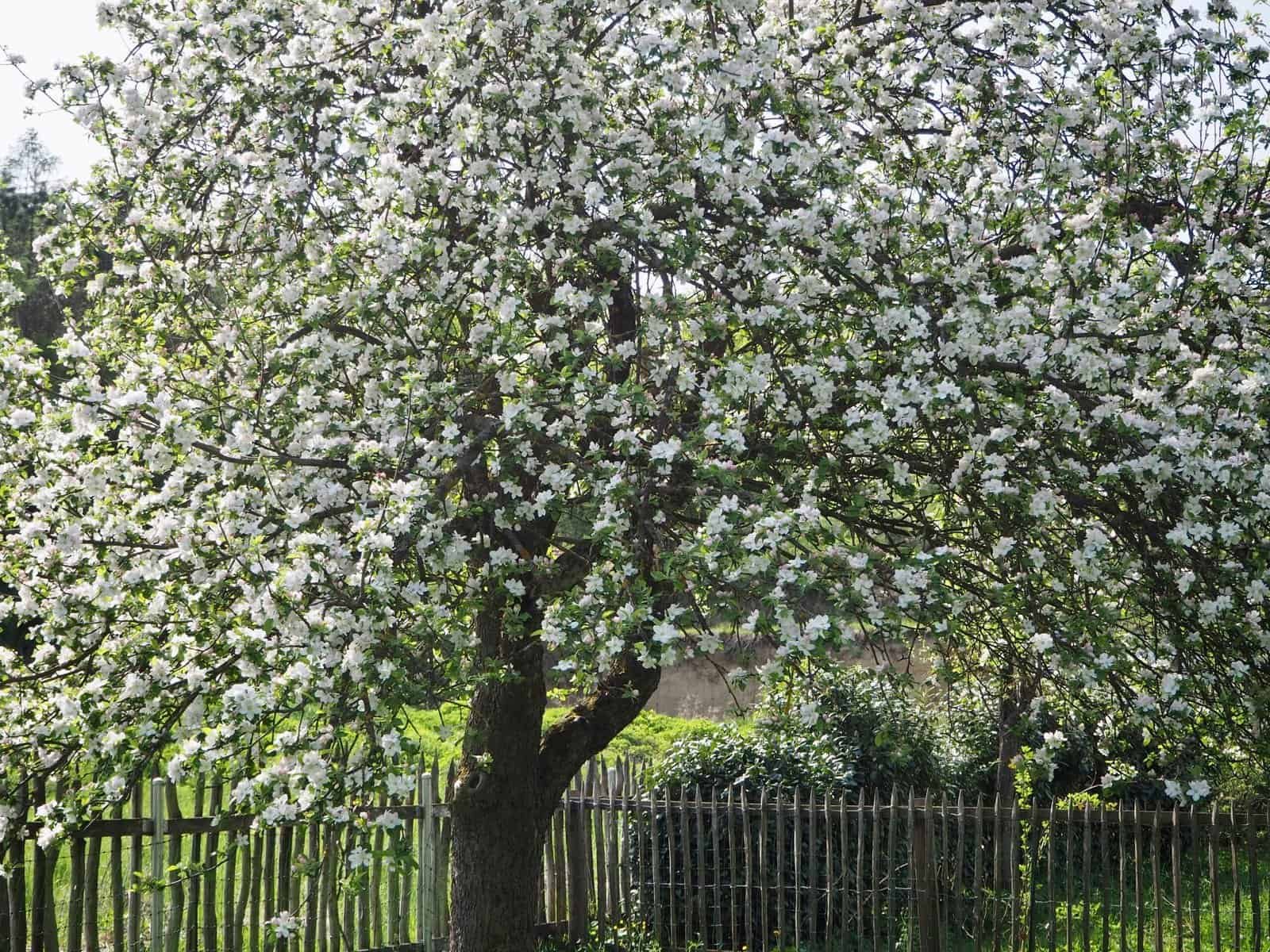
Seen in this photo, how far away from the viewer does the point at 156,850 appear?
6887mm

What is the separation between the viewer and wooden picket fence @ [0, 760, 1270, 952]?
694 cm

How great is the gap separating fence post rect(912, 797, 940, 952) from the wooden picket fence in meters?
0.01

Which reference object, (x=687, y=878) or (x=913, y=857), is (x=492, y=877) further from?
(x=913, y=857)

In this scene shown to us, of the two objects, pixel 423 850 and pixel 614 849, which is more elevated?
pixel 423 850

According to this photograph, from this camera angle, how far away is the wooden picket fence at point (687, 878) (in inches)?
273

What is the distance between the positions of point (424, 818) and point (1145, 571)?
196 inches

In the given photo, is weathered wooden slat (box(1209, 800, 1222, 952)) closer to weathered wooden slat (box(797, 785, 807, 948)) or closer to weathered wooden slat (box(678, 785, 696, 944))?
weathered wooden slat (box(797, 785, 807, 948))

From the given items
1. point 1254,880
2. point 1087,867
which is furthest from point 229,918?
point 1254,880

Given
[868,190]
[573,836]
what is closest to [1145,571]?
[868,190]

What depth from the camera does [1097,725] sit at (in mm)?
6332

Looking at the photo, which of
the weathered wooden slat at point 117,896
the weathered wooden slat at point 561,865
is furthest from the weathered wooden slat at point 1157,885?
the weathered wooden slat at point 117,896

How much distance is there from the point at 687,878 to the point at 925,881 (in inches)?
67.6

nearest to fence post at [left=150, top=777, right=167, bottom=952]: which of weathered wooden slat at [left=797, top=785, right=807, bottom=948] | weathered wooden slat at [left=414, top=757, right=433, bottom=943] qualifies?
weathered wooden slat at [left=414, top=757, right=433, bottom=943]

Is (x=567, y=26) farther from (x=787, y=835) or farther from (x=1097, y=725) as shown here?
(x=787, y=835)
